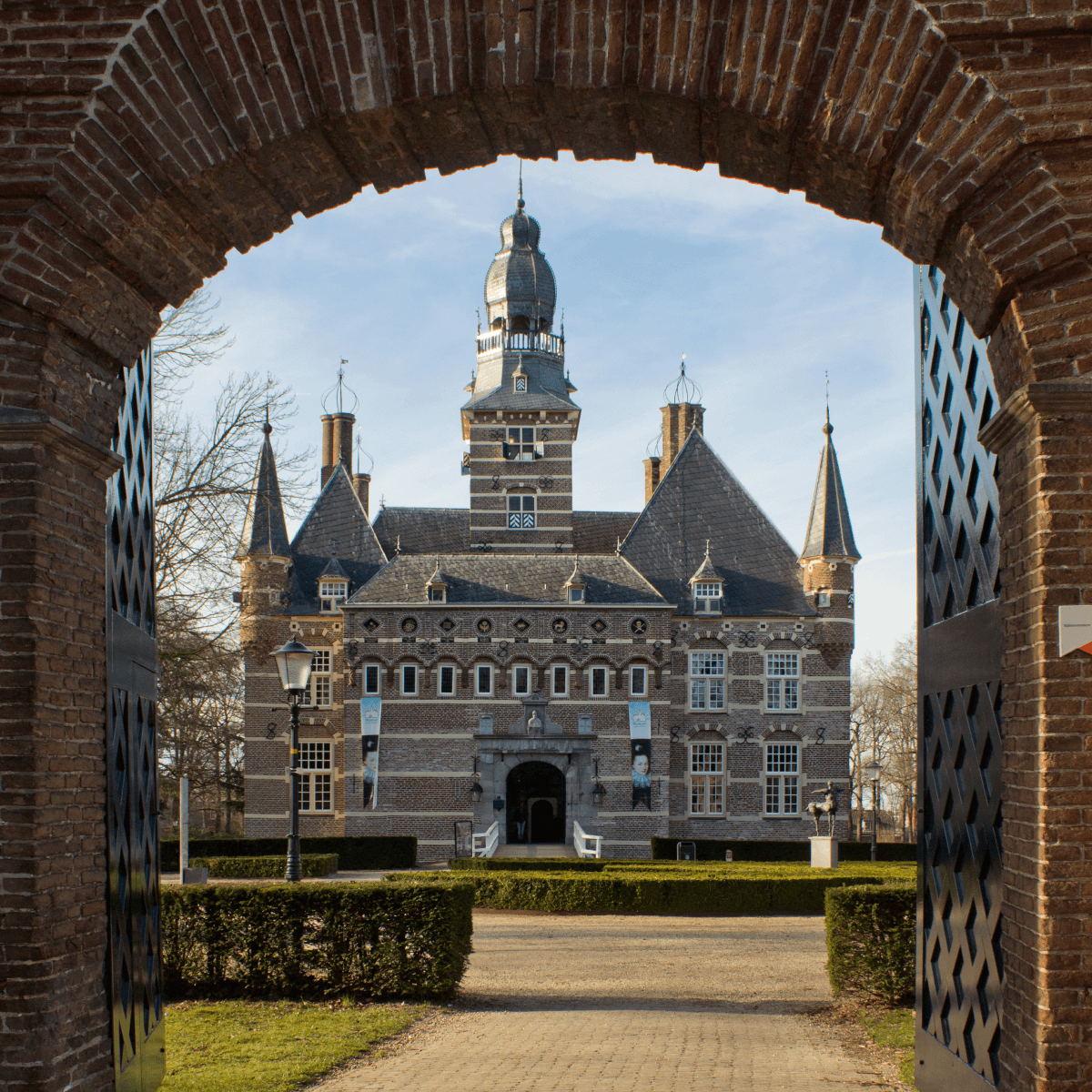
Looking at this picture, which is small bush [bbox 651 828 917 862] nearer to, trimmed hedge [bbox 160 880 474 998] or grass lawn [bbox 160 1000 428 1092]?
trimmed hedge [bbox 160 880 474 998]

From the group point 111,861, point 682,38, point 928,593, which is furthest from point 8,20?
point 928,593

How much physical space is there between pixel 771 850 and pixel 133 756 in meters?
26.9

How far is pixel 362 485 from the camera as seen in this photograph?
46281 mm

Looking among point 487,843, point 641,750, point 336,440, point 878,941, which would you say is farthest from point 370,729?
point 878,941

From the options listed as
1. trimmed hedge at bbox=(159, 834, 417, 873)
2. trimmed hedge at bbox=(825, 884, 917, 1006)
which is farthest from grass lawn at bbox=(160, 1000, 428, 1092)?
trimmed hedge at bbox=(159, 834, 417, 873)

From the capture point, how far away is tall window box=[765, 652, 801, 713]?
3722 centimetres

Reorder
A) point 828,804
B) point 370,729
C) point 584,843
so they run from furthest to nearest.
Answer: point 370,729 < point 584,843 < point 828,804

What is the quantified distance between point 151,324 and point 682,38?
2864mm

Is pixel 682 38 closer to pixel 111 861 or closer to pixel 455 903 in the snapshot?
pixel 111 861

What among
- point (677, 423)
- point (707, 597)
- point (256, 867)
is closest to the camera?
point (256, 867)

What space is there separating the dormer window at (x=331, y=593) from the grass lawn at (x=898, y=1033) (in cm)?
3026

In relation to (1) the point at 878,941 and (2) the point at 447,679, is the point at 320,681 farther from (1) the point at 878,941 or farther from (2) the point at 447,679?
(1) the point at 878,941

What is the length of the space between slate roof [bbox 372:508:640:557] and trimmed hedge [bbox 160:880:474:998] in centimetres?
3193

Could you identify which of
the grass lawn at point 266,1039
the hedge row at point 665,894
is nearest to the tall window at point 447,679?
the hedge row at point 665,894
